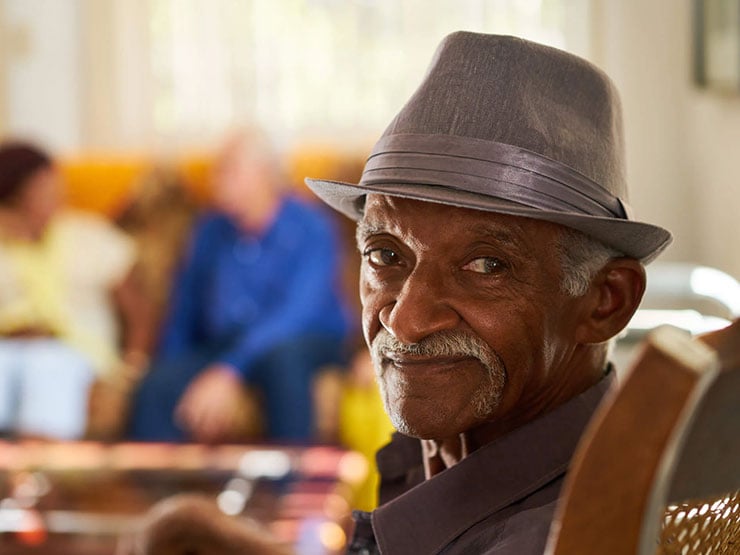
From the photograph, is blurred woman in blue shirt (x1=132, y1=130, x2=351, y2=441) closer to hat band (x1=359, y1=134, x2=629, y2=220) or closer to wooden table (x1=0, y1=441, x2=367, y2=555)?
wooden table (x1=0, y1=441, x2=367, y2=555)

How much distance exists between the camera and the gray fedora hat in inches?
36.8

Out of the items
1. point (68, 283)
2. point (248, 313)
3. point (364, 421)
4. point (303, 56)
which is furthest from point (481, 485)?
point (303, 56)

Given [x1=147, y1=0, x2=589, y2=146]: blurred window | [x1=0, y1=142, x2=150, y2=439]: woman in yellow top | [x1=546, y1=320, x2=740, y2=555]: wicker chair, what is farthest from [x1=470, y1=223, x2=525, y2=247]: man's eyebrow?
[x1=147, y1=0, x2=589, y2=146]: blurred window

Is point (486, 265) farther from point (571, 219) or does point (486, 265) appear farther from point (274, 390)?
point (274, 390)

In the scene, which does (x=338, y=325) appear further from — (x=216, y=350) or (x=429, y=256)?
(x=429, y=256)

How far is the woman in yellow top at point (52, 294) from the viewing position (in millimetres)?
4070

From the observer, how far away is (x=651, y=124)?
523 cm

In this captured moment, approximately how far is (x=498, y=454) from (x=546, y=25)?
469cm

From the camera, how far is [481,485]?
96 cm

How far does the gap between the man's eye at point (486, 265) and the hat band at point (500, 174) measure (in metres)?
0.06

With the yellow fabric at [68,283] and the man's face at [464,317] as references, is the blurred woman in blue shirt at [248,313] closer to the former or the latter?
the yellow fabric at [68,283]

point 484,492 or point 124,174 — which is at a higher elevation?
point 124,174

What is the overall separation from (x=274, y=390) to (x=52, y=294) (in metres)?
0.94

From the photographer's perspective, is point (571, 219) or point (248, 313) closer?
point (571, 219)
